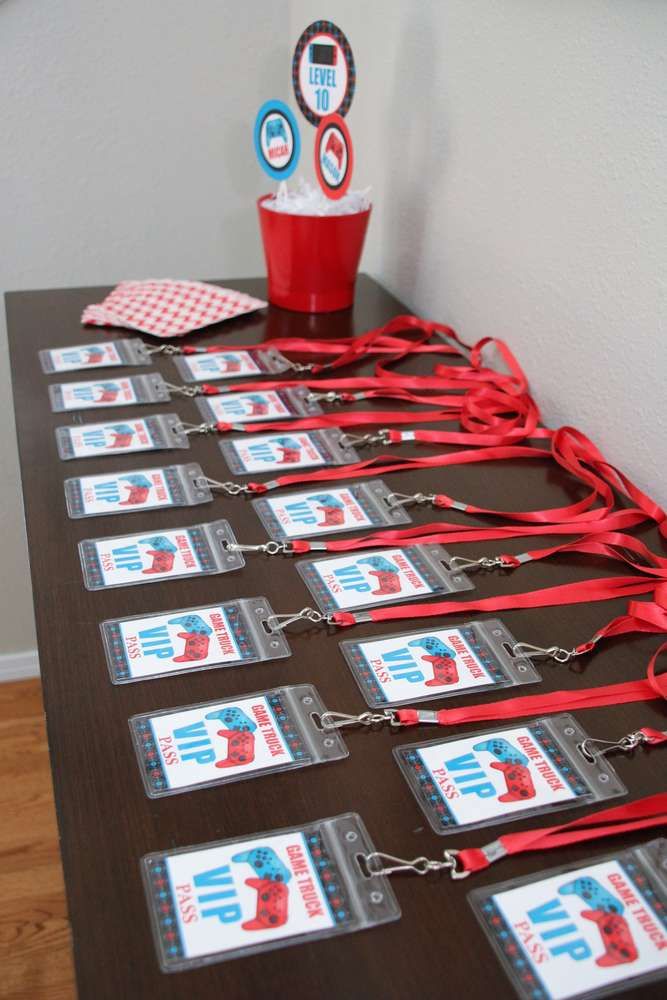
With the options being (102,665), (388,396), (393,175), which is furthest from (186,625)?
(393,175)

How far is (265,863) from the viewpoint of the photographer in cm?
61

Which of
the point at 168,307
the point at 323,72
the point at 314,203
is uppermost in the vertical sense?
the point at 323,72

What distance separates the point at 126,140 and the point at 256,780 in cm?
155

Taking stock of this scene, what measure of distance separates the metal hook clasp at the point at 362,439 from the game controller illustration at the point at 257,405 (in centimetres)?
11

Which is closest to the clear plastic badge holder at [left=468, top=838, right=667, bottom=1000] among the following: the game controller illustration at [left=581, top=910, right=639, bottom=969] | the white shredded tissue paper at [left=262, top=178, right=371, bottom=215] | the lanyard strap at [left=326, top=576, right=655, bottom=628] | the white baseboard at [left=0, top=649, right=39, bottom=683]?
the game controller illustration at [left=581, top=910, right=639, bottom=969]

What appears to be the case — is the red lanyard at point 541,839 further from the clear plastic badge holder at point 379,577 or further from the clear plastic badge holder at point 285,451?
the clear plastic badge holder at point 285,451

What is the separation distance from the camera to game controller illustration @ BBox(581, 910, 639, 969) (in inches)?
22.3

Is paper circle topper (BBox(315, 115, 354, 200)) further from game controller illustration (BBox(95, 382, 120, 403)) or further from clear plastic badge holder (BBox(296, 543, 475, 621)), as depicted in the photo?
clear plastic badge holder (BBox(296, 543, 475, 621))

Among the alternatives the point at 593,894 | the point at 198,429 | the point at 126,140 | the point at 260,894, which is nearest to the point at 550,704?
the point at 593,894

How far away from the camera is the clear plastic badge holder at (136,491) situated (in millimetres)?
957

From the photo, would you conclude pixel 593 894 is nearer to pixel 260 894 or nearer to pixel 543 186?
pixel 260 894

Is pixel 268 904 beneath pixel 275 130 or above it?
beneath

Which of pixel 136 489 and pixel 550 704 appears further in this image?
pixel 136 489

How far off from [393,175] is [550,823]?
1.15 m
